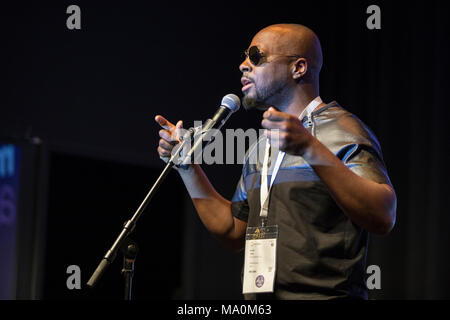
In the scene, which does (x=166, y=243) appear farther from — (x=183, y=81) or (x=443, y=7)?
(x=443, y=7)

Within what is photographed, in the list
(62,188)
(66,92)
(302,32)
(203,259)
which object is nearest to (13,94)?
(66,92)

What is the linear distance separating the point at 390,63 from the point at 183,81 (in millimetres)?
1515

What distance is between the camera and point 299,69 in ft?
6.23

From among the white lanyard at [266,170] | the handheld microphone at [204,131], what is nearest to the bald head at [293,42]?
the white lanyard at [266,170]

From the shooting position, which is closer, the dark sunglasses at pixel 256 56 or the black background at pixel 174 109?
the dark sunglasses at pixel 256 56

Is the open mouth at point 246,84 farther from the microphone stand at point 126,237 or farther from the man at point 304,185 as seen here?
the microphone stand at point 126,237

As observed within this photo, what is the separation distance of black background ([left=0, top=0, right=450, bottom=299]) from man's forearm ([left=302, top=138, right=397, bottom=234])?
91.9 inches

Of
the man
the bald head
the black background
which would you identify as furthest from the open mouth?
the black background

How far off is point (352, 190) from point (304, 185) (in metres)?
0.23

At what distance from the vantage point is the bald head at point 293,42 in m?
1.90

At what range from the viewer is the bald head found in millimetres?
1898

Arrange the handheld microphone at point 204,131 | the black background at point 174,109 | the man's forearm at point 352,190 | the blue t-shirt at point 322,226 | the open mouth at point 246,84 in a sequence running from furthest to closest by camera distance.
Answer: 1. the black background at point 174,109
2. the open mouth at point 246,84
3. the handheld microphone at point 204,131
4. the blue t-shirt at point 322,226
5. the man's forearm at point 352,190

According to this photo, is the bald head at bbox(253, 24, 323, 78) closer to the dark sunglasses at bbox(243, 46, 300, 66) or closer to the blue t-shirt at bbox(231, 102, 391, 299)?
the dark sunglasses at bbox(243, 46, 300, 66)

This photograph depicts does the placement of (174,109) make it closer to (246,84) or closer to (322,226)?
(246,84)
